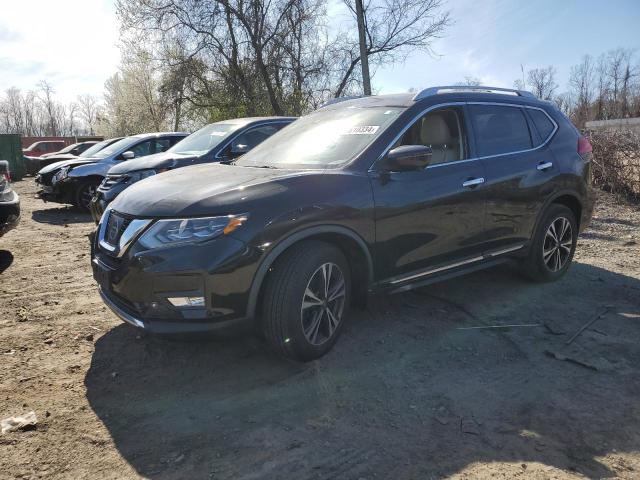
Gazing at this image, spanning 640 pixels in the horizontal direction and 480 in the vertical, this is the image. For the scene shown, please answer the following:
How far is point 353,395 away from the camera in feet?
9.86

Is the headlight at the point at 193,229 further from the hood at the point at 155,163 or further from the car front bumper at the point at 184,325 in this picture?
the hood at the point at 155,163

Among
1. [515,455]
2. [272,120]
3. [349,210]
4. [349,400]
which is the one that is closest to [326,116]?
[349,210]

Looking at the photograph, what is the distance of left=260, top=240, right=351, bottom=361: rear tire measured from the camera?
3041mm

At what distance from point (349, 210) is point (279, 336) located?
3.04ft

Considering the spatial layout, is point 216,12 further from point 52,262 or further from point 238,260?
point 238,260

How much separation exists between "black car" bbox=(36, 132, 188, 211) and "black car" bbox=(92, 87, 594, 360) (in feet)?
21.8

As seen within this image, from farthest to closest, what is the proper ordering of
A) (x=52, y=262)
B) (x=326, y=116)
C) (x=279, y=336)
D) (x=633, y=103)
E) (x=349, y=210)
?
(x=633, y=103) < (x=52, y=262) < (x=326, y=116) < (x=349, y=210) < (x=279, y=336)

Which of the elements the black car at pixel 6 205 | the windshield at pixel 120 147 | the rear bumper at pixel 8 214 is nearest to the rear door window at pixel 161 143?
the windshield at pixel 120 147

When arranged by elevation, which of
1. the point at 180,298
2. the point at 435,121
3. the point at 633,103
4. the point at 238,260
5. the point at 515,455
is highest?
the point at 633,103

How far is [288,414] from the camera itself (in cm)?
282

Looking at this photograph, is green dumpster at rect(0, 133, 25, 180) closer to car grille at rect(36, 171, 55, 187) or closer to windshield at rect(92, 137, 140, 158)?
car grille at rect(36, 171, 55, 187)

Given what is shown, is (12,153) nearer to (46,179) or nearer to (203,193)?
(46,179)

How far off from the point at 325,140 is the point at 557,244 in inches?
108

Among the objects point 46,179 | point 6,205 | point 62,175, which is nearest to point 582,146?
point 6,205
